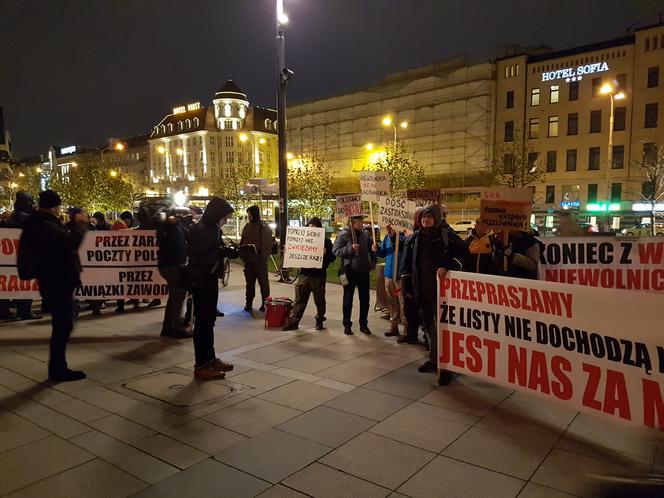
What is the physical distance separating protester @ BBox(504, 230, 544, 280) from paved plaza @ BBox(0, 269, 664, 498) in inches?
60.0

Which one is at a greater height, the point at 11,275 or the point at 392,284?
the point at 11,275

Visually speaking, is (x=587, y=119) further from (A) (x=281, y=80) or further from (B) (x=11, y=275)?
(B) (x=11, y=275)

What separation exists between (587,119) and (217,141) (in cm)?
7347

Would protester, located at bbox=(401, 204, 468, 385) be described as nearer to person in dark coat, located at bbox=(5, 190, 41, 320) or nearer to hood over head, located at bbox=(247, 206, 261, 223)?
hood over head, located at bbox=(247, 206, 261, 223)

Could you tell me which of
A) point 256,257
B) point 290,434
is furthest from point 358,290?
point 290,434

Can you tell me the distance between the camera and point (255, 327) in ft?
27.8

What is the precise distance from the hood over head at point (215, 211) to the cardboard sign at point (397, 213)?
10.0ft

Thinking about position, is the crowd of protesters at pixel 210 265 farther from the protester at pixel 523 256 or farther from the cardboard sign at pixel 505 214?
the cardboard sign at pixel 505 214

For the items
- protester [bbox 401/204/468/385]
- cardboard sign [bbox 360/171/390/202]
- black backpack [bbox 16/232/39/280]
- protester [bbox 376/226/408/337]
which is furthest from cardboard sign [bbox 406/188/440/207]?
black backpack [bbox 16/232/39/280]

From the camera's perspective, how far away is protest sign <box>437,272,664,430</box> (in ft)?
12.2

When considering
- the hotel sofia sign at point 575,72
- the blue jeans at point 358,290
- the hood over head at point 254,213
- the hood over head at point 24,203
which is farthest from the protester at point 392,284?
the hotel sofia sign at point 575,72

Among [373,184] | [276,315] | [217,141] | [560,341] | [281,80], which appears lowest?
[276,315]

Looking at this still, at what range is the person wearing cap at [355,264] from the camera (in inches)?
313

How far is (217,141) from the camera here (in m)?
100
